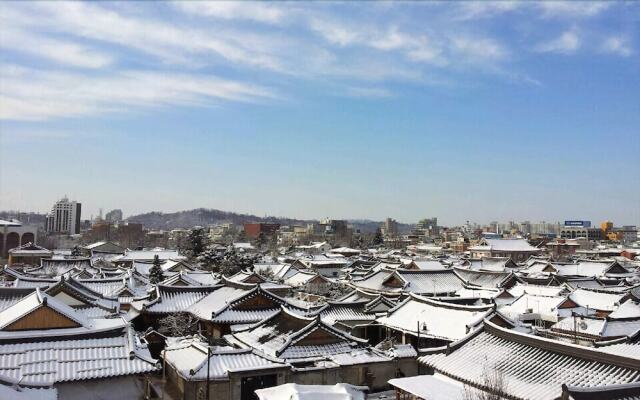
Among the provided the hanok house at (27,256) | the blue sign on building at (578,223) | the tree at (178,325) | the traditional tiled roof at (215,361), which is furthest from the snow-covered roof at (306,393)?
the blue sign on building at (578,223)

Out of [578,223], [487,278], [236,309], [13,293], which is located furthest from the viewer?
[578,223]

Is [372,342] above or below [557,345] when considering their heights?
below

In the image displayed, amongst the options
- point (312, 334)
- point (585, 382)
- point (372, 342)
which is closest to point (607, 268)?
point (372, 342)

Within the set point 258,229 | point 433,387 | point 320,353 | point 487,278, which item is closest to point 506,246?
point 487,278

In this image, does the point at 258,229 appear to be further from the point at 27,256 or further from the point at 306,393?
the point at 306,393

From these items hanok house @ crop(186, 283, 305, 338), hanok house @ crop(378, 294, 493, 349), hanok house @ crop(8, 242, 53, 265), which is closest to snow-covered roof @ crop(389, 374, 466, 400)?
hanok house @ crop(378, 294, 493, 349)

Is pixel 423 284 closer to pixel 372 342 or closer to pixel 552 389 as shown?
pixel 372 342

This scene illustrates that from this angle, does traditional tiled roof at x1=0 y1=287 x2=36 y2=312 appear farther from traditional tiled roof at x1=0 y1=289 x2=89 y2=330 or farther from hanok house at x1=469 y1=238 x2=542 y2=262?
hanok house at x1=469 y1=238 x2=542 y2=262
